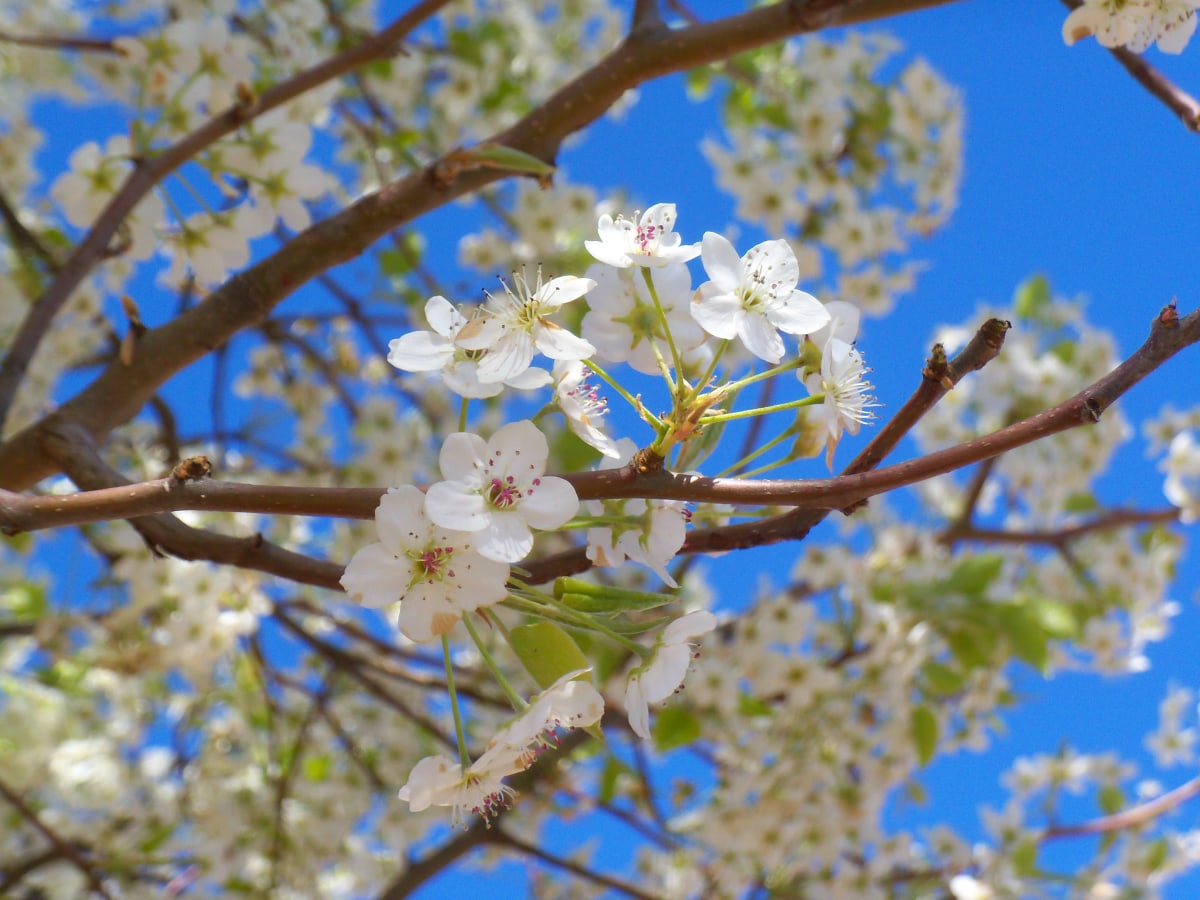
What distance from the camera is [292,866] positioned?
9.29 feet

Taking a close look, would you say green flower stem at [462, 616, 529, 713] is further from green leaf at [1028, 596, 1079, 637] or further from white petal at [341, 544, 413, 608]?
green leaf at [1028, 596, 1079, 637]

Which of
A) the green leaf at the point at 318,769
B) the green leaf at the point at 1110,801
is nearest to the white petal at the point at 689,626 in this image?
the green leaf at the point at 318,769

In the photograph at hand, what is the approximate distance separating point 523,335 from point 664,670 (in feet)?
0.93

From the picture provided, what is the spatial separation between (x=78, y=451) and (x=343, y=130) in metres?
2.80

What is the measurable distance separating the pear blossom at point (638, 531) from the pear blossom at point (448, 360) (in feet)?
0.32

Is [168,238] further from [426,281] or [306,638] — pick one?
[426,281]

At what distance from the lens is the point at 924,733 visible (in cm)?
Result: 260

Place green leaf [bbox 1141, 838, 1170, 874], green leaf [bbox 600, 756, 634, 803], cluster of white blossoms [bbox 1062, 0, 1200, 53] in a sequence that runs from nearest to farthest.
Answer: cluster of white blossoms [bbox 1062, 0, 1200, 53]
green leaf [bbox 600, 756, 634, 803]
green leaf [bbox 1141, 838, 1170, 874]

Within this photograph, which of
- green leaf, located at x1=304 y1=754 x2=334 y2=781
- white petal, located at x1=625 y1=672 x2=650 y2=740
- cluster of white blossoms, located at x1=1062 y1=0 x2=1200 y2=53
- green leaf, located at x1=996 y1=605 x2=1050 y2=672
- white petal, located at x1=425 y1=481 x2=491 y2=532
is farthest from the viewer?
green leaf, located at x1=304 y1=754 x2=334 y2=781

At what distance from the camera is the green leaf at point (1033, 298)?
360cm

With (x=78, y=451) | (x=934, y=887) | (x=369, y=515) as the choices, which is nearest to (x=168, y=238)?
(x=78, y=451)

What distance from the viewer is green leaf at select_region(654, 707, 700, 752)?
2.40 m

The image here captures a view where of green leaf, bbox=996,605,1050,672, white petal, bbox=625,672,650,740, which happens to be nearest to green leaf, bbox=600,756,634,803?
green leaf, bbox=996,605,1050,672

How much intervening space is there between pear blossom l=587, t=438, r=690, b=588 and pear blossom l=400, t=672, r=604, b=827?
0.36 feet
